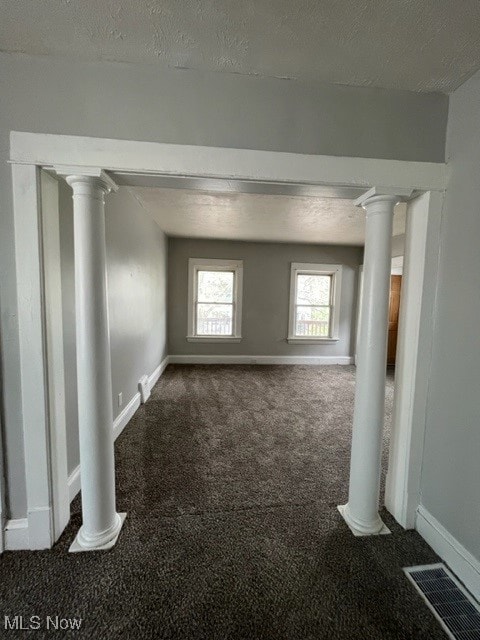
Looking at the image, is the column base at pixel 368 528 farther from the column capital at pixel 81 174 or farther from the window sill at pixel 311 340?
the window sill at pixel 311 340

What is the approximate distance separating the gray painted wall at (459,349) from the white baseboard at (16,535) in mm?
2125

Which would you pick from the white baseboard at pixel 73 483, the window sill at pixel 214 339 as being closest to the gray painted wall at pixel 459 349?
the white baseboard at pixel 73 483

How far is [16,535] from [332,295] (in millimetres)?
5247

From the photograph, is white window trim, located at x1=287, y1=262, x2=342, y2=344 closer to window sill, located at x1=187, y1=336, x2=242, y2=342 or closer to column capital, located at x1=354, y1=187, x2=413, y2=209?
window sill, located at x1=187, y1=336, x2=242, y2=342

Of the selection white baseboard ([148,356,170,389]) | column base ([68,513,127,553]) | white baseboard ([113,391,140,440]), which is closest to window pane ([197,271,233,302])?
white baseboard ([148,356,170,389])

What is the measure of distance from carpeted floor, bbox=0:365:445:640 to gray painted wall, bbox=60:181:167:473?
1.88 feet

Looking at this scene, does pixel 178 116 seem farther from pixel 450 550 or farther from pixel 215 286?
pixel 215 286

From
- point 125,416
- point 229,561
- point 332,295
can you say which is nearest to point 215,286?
point 332,295

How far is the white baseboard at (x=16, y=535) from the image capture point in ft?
4.49

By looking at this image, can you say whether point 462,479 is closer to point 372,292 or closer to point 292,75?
point 372,292

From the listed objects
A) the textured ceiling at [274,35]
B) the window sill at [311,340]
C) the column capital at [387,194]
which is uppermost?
the textured ceiling at [274,35]

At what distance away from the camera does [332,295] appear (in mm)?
5402

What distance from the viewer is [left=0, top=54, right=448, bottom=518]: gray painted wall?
1.26m

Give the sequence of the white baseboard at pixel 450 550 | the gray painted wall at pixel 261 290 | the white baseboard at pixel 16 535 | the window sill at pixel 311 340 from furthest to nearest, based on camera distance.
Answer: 1. the window sill at pixel 311 340
2. the gray painted wall at pixel 261 290
3. the white baseboard at pixel 16 535
4. the white baseboard at pixel 450 550
